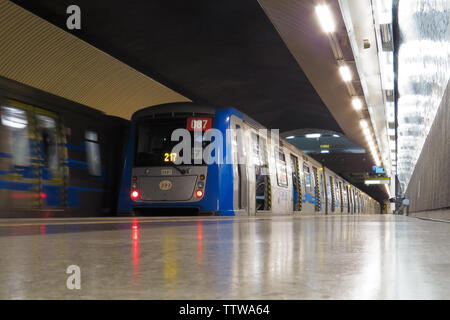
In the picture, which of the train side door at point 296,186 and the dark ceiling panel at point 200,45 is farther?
the train side door at point 296,186

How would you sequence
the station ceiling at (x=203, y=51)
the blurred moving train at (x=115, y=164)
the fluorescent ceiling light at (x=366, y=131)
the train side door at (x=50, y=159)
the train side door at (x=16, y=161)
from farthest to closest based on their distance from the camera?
the fluorescent ceiling light at (x=366, y=131)
the station ceiling at (x=203, y=51)
the train side door at (x=50, y=159)
the blurred moving train at (x=115, y=164)
the train side door at (x=16, y=161)

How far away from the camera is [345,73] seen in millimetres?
14281

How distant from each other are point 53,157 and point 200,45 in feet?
27.1

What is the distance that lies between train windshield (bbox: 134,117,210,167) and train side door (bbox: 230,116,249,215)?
696 millimetres

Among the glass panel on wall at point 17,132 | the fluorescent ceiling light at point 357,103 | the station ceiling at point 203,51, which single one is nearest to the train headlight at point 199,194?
the glass panel on wall at point 17,132

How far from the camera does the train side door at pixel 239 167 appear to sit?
32.4ft

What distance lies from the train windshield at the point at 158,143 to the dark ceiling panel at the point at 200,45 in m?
4.08

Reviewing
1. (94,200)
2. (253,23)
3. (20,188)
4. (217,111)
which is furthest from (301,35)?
(20,188)

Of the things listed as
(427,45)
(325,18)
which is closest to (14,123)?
(325,18)

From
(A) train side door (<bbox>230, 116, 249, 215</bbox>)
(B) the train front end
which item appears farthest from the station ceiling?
(B) the train front end

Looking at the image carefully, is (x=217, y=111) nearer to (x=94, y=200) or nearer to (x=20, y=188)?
(x=94, y=200)

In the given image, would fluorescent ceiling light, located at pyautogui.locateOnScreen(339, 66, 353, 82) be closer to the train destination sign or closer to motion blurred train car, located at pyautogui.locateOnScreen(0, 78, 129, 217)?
the train destination sign

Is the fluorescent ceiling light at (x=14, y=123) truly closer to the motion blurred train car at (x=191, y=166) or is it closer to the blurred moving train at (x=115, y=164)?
the blurred moving train at (x=115, y=164)
